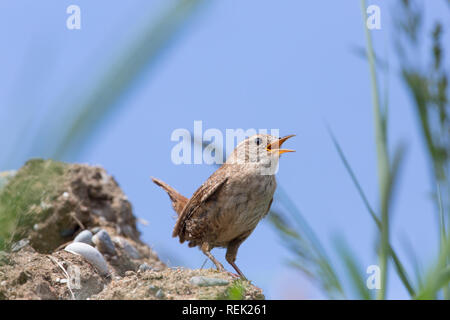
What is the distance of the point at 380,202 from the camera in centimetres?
130

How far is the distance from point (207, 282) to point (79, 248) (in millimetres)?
1746

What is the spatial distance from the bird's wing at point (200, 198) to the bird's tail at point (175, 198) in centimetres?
50

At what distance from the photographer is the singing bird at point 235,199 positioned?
4.78 meters

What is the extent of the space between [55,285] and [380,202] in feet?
10.2

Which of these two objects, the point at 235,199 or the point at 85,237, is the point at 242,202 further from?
the point at 85,237

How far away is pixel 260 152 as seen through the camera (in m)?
4.92

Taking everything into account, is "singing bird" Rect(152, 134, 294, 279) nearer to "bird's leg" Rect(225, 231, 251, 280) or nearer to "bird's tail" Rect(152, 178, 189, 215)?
"bird's leg" Rect(225, 231, 251, 280)

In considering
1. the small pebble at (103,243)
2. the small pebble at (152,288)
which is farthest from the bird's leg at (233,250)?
the small pebble at (152,288)

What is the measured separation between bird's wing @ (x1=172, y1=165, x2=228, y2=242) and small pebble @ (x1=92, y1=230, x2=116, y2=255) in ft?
3.54

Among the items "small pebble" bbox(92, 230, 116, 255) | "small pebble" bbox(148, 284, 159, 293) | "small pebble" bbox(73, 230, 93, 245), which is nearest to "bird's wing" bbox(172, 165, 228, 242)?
"small pebble" bbox(92, 230, 116, 255)
